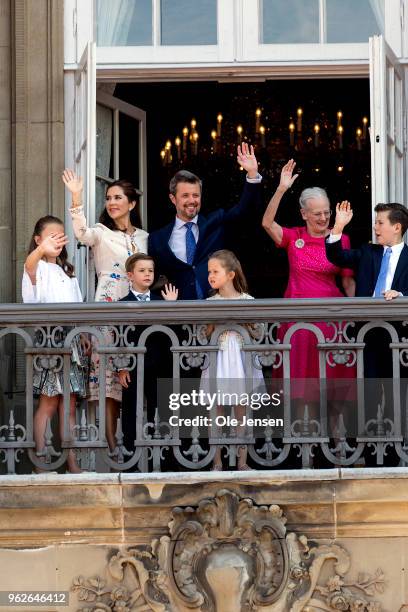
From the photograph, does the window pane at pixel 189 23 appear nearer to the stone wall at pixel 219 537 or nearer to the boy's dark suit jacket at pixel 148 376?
the boy's dark suit jacket at pixel 148 376

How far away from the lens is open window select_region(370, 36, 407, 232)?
1138 cm

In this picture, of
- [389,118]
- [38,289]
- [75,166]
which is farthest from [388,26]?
[38,289]

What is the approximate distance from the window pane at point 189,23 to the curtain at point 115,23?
0.75ft

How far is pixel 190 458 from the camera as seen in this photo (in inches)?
424

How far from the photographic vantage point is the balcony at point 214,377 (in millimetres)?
10344

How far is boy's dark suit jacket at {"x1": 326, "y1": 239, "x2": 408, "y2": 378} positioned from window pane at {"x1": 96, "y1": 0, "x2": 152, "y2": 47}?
218 centimetres

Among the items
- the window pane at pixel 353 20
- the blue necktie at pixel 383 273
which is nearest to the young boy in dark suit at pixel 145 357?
the blue necktie at pixel 383 273

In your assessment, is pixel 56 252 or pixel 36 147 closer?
pixel 56 252

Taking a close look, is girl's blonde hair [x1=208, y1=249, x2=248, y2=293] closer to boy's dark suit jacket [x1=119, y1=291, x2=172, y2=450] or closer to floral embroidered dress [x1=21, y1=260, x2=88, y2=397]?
boy's dark suit jacket [x1=119, y1=291, x2=172, y2=450]

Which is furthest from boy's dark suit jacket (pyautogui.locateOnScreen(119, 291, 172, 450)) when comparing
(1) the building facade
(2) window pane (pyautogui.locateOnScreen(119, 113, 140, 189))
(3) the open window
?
(2) window pane (pyautogui.locateOnScreen(119, 113, 140, 189))

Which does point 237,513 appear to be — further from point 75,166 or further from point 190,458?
point 75,166

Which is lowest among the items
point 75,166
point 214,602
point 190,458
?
point 214,602

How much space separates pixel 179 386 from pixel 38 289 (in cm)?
108

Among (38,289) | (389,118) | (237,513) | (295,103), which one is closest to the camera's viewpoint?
→ (237,513)
